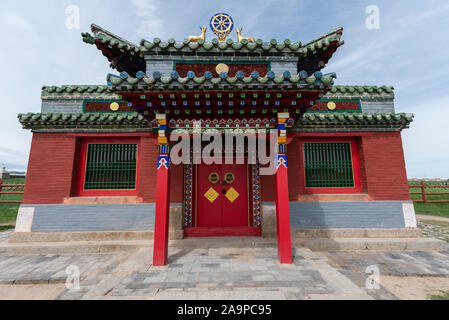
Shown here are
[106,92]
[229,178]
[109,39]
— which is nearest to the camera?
[109,39]

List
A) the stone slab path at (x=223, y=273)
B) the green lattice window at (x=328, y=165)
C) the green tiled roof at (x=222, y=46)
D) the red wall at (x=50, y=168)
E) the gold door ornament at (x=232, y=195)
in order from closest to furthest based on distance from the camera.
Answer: the stone slab path at (x=223, y=273)
the green tiled roof at (x=222, y=46)
the red wall at (x=50, y=168)
the gold door ornament at (x=232, y=195)
the green lattice window at (x=328, y=165)

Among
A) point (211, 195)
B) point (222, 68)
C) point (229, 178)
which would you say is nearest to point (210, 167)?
point (229, 178)

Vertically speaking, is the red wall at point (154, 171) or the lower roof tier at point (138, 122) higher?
the lower roof tier at point (138, 122)

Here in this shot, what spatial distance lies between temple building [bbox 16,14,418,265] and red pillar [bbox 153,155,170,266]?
1765 mm

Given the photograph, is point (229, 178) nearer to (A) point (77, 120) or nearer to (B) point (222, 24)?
(B) point (222, 24)

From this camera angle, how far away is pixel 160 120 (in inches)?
176

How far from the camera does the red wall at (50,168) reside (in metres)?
6.16

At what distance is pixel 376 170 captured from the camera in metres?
6.51

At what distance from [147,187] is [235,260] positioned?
143 inches

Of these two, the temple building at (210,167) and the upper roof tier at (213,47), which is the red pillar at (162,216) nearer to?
the temple building at (210,167)

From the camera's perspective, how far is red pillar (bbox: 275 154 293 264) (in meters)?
4.16

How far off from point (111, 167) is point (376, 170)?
9.11 metres

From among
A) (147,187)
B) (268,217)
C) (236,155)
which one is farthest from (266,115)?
(147,187)

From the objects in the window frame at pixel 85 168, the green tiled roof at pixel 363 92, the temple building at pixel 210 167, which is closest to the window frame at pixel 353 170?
the temple building at pixel 210 167
